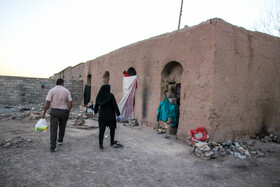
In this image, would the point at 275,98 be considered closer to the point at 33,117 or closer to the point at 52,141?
the point at 52,141

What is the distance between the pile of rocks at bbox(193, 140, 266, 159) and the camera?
4.13 metres

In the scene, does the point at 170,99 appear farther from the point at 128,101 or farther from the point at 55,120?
the point at 55,120

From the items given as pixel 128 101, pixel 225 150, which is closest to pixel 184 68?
pixel 225 150

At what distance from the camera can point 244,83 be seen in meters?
5.50

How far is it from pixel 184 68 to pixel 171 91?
3.83ft

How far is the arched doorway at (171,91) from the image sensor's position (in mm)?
6086

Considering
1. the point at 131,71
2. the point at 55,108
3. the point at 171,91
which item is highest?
the point at 131,71

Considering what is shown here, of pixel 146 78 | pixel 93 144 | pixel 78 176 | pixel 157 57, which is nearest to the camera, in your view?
pixel 78 176

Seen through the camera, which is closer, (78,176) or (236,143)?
(78,176)

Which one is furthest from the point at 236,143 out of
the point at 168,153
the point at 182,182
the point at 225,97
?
the point at 182,182

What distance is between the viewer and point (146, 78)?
732 cm

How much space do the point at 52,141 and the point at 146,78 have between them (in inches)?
167

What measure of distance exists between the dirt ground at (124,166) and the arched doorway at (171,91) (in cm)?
125

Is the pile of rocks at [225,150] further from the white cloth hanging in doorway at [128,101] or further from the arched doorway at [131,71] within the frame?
the arched doorway at [131,71]
